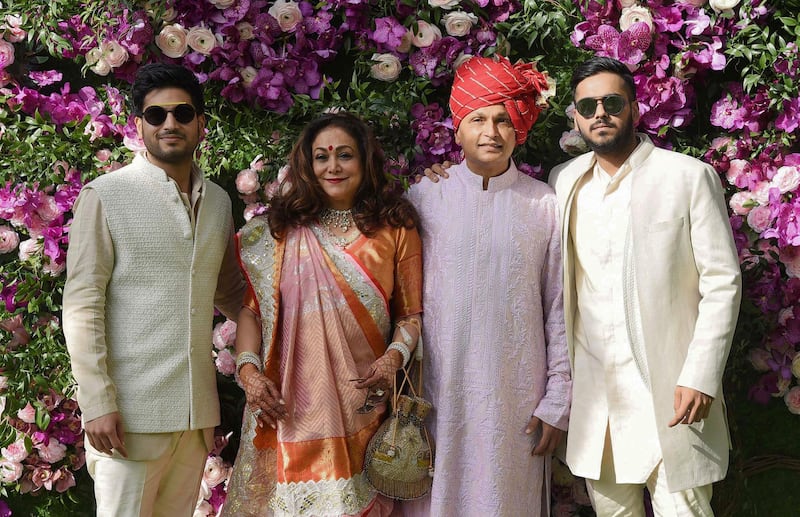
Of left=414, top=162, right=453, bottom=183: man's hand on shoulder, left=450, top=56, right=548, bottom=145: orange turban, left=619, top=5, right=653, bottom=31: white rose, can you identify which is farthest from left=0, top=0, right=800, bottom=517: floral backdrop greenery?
left=450, top=56, right=548, bottom=145: orange turban

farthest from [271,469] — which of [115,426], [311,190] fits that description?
[311,190]

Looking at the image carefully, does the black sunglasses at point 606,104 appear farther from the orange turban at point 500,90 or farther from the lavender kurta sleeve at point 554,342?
the lavender kurta sleeve at point 554,342

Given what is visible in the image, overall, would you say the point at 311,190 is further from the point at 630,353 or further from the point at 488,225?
the point at 630,353

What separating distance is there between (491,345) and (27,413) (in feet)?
6.79

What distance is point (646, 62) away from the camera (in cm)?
377

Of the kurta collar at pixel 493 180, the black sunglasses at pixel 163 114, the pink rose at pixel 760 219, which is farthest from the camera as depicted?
the pink rose at pixel 760 219

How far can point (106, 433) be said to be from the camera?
2.92 meters

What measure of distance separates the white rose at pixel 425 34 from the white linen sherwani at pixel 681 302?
1209 millimetres

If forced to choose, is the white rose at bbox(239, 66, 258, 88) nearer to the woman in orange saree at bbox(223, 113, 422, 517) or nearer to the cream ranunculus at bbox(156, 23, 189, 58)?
the cream ranunculus at bbox(156, 23, 189, 58)

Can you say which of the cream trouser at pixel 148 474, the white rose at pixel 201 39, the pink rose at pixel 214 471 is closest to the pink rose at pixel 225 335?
the pink rose at pixel 214 471

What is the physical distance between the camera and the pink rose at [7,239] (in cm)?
400

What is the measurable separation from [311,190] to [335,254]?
0.25 m

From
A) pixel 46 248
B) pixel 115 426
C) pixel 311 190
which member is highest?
pixel 311 190

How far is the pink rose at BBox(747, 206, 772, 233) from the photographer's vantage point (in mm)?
3641
